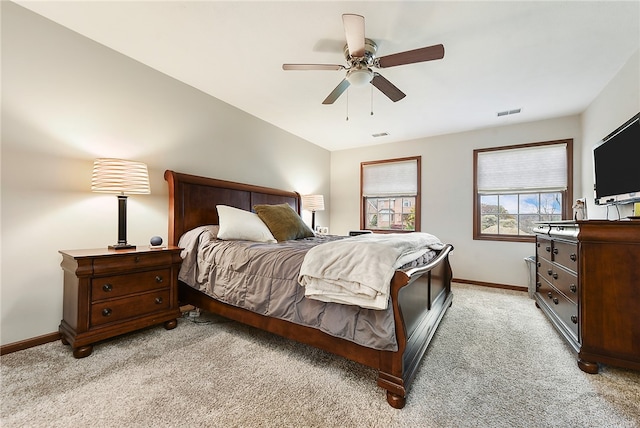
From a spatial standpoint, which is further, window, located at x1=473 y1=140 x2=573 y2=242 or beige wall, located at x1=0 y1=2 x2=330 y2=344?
window, located at x1=473 y1=140 x2=573 y2=242

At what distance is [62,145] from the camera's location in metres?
2.13

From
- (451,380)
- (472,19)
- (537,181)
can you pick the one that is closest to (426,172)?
(537,181)

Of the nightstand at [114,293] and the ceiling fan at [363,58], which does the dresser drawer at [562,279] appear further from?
the nightstand at [114,293]

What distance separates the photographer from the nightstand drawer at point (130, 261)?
75.6 inches

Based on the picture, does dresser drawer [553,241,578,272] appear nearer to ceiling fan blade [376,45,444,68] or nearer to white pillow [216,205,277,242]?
ceiling fan blade [376,45,444,68]

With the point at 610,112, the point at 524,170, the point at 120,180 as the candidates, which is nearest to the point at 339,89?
the point at 120,180

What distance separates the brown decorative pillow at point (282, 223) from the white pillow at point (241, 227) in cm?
14

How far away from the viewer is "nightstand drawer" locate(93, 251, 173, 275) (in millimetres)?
1920

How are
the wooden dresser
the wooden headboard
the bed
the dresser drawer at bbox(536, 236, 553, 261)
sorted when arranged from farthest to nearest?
1. the wooden headboard
2. the dresser drawer at bbox(536, 236, 553, 261)
3. the wooden dresser
4. the bed

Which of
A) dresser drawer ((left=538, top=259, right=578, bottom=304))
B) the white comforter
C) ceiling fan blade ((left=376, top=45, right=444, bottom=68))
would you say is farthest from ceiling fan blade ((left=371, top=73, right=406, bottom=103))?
dresser drawer ((left=538, top=259, right=578, bottom=304))

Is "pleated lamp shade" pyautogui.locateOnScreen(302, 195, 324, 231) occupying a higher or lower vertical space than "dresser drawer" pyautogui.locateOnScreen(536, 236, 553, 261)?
higher

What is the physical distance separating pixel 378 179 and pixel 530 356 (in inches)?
147

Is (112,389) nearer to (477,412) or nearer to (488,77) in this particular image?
(477,412)

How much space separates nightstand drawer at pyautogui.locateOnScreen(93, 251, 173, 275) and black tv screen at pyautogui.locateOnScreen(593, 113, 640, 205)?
3.85 meters
